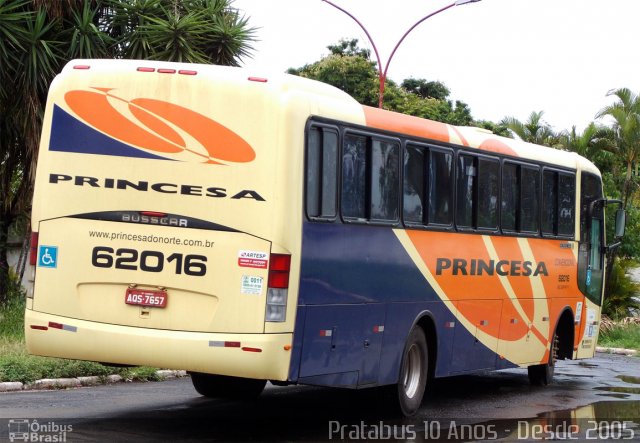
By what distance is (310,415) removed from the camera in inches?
523

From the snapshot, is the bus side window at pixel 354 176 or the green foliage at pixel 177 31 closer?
the bus side window at pixel 354 176

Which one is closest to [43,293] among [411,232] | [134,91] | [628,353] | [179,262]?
[179,262]

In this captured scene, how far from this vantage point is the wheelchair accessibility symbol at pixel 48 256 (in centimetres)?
1112

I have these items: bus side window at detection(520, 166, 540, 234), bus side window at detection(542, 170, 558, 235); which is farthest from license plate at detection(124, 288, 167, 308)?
bus side window at detection(542, 170, 558, 235)

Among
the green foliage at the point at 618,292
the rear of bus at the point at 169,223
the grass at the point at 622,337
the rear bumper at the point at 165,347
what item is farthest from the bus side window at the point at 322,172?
the green foliage at the point at 618,292

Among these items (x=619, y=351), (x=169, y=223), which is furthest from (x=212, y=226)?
(x=619, y=351)

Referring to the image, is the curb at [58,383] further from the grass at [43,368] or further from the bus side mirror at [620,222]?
the bus side mirror at [620,222]

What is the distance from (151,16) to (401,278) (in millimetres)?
11259

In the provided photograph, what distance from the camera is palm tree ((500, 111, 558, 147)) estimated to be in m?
35.5

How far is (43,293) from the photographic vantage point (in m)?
11.1

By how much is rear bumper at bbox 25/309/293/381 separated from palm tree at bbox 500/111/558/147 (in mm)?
25920

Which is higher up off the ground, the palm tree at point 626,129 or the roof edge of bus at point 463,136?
the palm tree at point 626,129

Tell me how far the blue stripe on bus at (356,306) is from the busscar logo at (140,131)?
3.57 ft
